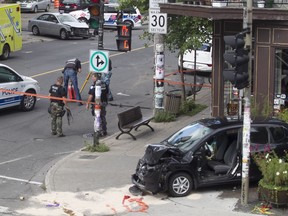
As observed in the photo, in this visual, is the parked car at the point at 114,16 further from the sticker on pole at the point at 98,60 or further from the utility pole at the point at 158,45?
the sticker on pole at the point at 98,60

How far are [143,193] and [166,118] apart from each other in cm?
737

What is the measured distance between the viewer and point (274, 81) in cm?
1764

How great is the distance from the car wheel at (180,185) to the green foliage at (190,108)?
28.6 ft

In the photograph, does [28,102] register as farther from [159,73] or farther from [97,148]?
[97,148]

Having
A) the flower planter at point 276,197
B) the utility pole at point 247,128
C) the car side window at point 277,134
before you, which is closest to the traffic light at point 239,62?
the utility pole at point 247,128

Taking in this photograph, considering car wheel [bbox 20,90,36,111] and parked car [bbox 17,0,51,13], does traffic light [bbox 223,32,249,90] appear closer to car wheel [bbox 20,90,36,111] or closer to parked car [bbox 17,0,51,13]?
car wheel [bbox 20,90,36,111]

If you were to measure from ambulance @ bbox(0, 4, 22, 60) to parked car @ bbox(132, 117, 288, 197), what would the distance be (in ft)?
62.2

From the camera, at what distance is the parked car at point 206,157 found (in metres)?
12.9

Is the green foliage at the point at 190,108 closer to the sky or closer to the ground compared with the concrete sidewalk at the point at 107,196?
closer to the sky

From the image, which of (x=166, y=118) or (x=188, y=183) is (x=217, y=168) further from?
(x=166, y=118)

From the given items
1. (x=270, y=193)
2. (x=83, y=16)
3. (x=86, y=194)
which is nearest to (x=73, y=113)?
(x=86, y=194)

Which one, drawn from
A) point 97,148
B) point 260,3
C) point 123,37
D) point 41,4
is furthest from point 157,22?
point 41,4

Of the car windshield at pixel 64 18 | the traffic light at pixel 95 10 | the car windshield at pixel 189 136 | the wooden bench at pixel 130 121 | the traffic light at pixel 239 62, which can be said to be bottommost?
the wooden bench at pixel 130 121

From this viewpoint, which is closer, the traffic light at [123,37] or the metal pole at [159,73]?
the traffic light at [123,37]
